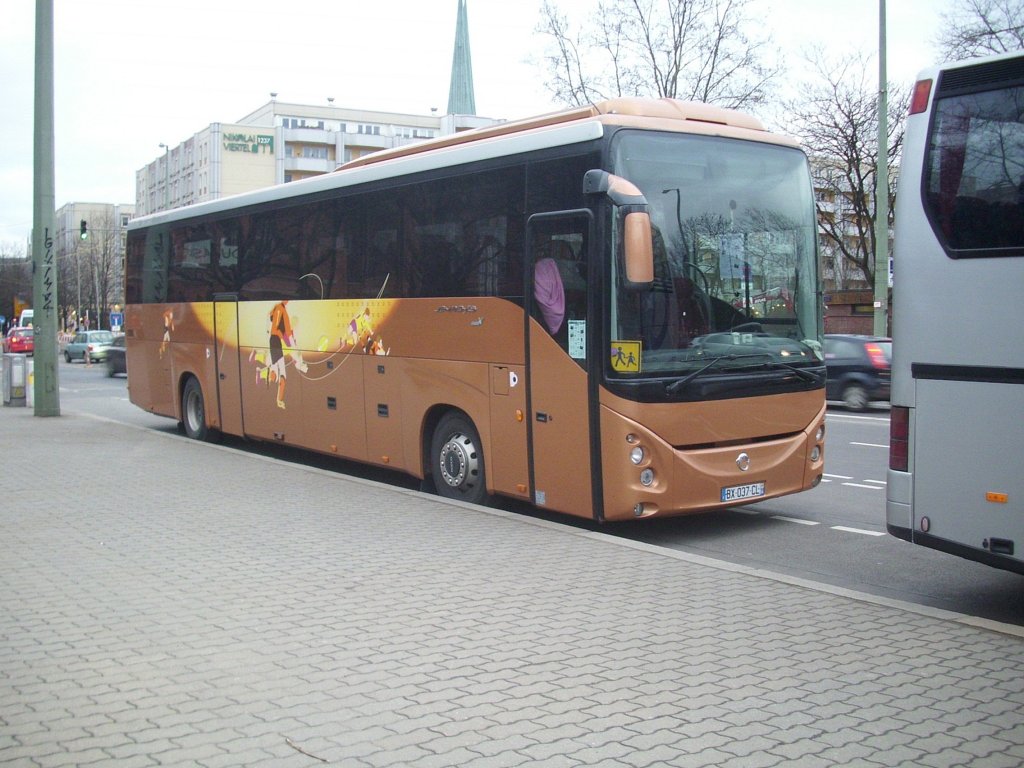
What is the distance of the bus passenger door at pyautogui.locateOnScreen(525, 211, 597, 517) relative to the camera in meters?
8.77

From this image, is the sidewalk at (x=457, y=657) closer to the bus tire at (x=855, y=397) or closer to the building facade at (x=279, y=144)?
the bus tire at (x=855, y=397)

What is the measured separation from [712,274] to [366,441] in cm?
484

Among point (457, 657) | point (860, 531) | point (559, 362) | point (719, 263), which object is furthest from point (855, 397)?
point (457, 657)

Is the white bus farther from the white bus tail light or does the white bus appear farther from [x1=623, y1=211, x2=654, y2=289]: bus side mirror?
[x1=623, y1=211, x2=654, y2=289]: bus side mirror

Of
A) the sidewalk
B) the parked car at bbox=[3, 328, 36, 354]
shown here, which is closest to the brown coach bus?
the sidewalk

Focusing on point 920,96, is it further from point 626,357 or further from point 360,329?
point 360,329

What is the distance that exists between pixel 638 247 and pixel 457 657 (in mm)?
3735

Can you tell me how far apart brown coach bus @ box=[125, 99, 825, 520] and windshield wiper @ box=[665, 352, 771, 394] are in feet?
0.05

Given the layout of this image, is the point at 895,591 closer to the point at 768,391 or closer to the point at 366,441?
the point at 768,391

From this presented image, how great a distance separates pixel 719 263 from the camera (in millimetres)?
8828

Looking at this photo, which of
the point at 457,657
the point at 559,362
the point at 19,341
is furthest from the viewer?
the point at 19,341

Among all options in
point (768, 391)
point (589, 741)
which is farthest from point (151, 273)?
point (589, 741)

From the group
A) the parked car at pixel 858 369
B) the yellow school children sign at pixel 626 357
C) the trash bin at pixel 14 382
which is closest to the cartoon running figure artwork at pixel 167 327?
the trash bin at pixel 14 382

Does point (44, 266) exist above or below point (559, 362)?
above
